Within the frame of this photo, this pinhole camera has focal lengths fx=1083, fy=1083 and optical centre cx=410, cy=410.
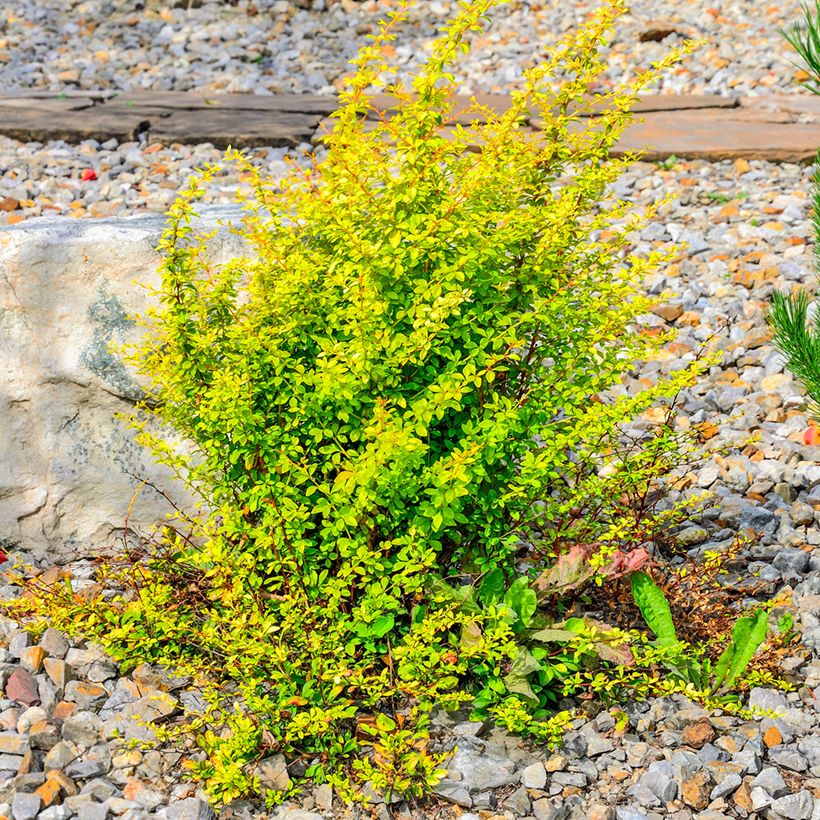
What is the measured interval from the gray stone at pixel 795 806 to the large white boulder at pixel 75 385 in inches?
67.9

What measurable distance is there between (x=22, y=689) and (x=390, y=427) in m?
1.18

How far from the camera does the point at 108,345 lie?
118 inches

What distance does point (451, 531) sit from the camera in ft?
8.20

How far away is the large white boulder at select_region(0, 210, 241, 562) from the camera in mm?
3027

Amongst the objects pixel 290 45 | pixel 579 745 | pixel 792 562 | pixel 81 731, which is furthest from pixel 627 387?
pixel 290 45

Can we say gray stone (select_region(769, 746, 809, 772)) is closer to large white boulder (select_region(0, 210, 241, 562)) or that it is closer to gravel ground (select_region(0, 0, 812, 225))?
large white boulder (select_region(0, 210, 241, 562))

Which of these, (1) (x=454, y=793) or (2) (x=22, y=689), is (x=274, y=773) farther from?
(2) (x=22, y=689)

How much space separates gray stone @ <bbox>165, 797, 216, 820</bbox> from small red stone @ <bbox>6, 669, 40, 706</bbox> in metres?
0.53

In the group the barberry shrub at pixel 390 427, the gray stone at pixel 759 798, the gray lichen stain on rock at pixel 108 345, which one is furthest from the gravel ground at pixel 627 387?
the gray lichen stain on rock at pixel 108 345

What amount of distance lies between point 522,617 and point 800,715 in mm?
682

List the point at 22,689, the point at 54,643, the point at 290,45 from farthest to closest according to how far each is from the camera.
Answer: the point at 290,45 < the point at 54,643 < the point at 22,689

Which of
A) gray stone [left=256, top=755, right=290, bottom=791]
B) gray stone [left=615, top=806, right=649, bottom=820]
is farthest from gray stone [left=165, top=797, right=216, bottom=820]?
gray stone [left=615, top=806, right=649, bottom=820]

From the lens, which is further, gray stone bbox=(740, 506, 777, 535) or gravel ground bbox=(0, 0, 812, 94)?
gravel ground bbox=(0, 0, 812, 94)

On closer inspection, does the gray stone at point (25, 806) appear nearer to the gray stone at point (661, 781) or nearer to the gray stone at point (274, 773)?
the gray stone at point (274, 773)
